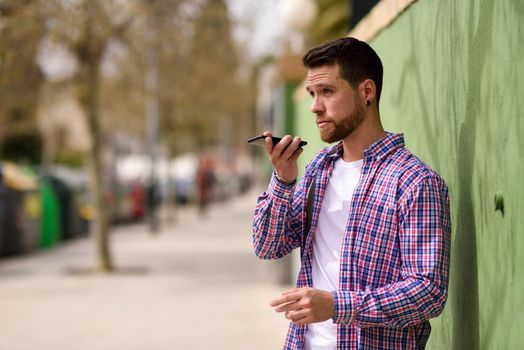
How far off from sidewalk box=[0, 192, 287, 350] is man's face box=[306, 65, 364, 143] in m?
5.45

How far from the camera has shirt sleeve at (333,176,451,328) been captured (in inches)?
99.6

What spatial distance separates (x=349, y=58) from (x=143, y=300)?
29.5 feet

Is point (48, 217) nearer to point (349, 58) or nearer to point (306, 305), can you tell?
point (349, 58)

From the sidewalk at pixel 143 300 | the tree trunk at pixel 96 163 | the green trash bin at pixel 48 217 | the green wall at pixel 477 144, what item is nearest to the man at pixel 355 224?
the green wall at pixel 477 144

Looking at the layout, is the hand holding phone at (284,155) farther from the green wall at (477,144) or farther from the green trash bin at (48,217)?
the green trash bin at (48,217)

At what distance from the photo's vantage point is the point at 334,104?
280cm

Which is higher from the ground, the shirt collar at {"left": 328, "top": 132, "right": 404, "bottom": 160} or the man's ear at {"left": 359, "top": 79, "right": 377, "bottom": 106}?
the man's ear at {"left": 359, "top": 79, "right": 377, "bottom": 106}

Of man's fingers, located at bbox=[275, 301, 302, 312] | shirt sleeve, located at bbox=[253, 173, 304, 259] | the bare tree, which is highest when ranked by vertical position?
the bare tree

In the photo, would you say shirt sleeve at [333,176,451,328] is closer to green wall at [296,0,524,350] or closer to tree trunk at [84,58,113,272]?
green wall at [296,0,524,350]

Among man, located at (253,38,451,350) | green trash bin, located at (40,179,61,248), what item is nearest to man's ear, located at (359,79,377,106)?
man, located at (253,38,451,350)

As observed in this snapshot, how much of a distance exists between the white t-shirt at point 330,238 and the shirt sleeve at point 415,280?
244mm

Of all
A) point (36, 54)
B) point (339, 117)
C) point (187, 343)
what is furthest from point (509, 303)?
point (36, 54)

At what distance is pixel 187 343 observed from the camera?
8.42m

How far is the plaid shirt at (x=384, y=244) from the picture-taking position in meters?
2.55
